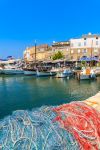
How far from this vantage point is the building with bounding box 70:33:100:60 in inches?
3278

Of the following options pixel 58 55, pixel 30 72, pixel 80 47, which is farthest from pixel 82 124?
pixel 58 55

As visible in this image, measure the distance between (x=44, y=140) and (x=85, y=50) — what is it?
8125 cm

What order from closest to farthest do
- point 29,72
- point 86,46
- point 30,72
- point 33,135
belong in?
point 33,135
point 30,72
point 29,72
point 86,46

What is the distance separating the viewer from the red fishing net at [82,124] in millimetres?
5330

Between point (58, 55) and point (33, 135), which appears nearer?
point (33, 135)

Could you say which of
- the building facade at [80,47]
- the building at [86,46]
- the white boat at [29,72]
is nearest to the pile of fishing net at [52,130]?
the white boat at [29,72]

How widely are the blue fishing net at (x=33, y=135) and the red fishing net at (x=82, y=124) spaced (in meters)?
0.20

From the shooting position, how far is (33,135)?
4.91 m

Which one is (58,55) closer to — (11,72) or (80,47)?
(80,47)

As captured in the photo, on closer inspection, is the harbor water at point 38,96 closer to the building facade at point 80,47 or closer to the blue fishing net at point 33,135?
the blue fishing net at point 33,135

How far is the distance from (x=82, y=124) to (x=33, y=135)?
126 cm

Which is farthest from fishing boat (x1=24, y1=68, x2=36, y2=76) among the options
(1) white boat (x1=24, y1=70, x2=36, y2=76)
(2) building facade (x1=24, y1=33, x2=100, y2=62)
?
(2) building facade (x1=24, y1=33, x2=100, y2=62)

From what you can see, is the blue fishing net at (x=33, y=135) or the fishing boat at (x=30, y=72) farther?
the fishing boat at (x=30, y=72)

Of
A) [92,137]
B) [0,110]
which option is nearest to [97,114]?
[92,137]
